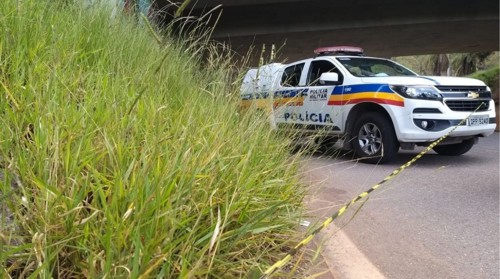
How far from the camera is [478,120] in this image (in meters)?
7.84

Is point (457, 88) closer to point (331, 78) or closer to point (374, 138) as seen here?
point (374, 138)

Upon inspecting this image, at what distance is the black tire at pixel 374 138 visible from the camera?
7801 millimetres

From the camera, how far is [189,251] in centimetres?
203

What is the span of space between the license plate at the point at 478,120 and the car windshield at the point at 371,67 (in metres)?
1.67

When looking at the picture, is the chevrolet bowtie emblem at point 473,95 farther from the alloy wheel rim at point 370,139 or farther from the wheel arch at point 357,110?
the alloy wheel rim at point 370,139

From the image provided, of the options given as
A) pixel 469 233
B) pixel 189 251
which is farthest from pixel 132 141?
pixel 469 233

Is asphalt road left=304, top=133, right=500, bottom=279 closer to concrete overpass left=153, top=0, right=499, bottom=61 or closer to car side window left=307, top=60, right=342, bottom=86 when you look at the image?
car side window left=307, top=60, right=342, bottom=86

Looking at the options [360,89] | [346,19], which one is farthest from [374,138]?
[346,19]

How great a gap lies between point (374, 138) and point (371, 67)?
1789mm

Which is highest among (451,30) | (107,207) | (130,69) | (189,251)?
(451,30)

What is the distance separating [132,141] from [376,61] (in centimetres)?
788

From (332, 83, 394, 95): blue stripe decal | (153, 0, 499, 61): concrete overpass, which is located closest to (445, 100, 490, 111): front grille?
(332, 83, 394, 95): blue stripe decal

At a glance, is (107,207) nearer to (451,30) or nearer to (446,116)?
(446,116)

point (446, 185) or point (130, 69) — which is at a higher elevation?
point (130, 69)
